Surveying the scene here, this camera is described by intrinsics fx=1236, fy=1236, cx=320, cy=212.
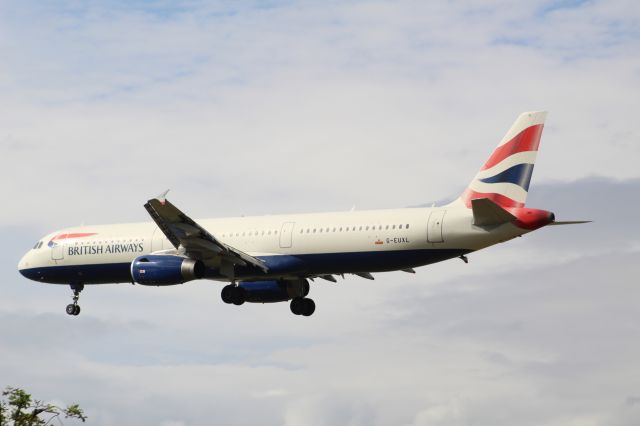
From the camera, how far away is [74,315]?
6053cm

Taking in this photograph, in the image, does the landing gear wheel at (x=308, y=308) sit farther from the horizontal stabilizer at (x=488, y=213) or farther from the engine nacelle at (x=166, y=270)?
the horizontal stabilizer at (x=488, y=213)

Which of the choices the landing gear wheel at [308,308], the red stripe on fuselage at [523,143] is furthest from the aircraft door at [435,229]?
the landing gear wheel at [308,308]

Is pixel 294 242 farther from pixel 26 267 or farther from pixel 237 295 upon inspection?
pixel 26 267

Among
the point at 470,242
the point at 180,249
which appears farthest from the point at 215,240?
the point at 470,242

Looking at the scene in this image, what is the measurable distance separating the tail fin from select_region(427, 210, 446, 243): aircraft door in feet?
4.18

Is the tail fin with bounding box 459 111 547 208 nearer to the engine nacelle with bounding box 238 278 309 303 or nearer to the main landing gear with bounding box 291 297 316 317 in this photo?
the engine nacelle with bounding box 238 278 309 303

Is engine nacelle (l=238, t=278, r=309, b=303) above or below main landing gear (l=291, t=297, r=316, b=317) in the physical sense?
above

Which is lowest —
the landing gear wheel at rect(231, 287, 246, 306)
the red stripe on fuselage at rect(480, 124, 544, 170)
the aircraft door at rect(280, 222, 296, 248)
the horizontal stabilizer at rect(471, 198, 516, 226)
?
the horizontal stabilizer at rect(471, 198, 516, 226)

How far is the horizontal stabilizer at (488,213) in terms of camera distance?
46.5 metres

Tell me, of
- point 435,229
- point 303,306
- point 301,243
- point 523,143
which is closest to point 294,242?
point 301,243

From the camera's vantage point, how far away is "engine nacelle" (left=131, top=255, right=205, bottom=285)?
5278 centimetres

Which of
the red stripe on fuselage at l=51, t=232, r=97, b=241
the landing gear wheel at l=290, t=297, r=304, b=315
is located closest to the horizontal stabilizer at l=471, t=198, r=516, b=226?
the landing gear wheel at l=290, t=297, r=304, b=315

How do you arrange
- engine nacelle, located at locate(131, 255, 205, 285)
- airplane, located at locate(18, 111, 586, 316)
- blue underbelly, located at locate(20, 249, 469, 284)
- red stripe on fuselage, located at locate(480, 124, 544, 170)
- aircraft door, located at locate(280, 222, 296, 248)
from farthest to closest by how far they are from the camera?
engine nacelle, located at locate(131, 255, 205, 285) → aircraft door, located at locate(280, 222, 296, 248) → blue underbelly, located at locate(20, 249, 469, 284) → red stripe on fuselage, located at locate(480, 124, 544, 170) → airplane, located at locate(18, 111, 586, 316)

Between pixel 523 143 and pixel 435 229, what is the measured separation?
4.88m
